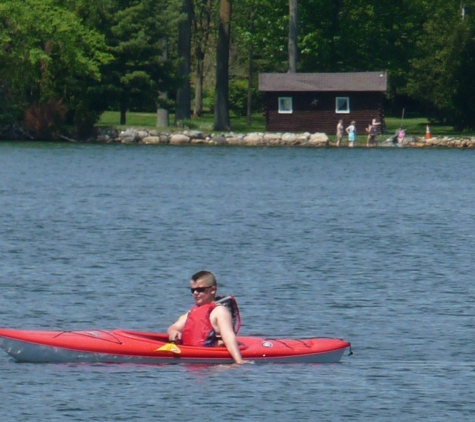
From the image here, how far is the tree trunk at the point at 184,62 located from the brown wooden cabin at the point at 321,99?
4805 millimetres

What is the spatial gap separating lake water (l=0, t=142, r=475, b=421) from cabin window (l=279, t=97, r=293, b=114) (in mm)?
22296

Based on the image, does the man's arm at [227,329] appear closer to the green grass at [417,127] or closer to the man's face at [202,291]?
the man's face at [202,291]

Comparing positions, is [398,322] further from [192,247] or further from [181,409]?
[192,247]

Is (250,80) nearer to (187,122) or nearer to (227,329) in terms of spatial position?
(187,122)

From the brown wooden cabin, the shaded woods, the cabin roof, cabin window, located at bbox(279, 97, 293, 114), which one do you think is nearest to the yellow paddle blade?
the shaded woods

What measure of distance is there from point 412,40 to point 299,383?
7460cm

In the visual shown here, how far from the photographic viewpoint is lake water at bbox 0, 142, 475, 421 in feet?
47.0

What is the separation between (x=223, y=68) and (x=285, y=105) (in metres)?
5.01

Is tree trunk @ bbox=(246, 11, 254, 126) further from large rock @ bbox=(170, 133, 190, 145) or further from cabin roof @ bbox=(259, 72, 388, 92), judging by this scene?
large rock @ bbox=(170, 133, 190, 145)

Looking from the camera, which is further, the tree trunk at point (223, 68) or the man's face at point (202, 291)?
the tree trunk at point (223, 68)

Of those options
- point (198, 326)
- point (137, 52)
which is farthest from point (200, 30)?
point (198, 326)

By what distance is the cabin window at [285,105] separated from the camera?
7744cm

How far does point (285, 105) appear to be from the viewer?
255 feet

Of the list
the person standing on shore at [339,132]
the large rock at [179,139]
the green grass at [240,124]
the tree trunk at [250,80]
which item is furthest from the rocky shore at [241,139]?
the tree trunk at [250,80]
